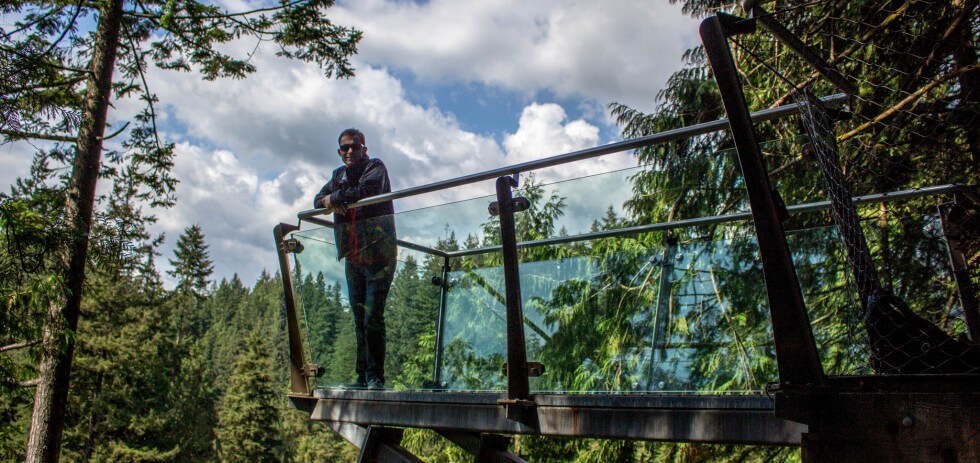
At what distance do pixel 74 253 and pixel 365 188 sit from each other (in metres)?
4.89

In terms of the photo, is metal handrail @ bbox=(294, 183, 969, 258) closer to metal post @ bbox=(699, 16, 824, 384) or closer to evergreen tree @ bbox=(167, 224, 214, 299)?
metal post @ bbox=(699, 16, 824, 384)

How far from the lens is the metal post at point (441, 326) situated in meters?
4.20

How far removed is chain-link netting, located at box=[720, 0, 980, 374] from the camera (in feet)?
8.11

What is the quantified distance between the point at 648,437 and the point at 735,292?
2.34ft

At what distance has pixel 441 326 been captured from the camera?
449 centimetres

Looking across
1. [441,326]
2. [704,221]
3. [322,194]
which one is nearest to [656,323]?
[704,221]

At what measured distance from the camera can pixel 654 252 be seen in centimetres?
365

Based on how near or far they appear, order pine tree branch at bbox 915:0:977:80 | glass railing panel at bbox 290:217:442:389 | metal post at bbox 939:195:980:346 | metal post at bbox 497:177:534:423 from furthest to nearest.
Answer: glass railing panel at bbox 290:217:442:389 → pine tree branch at bbox 915:0:977:80 → metal post at bbox 939:195:980:346 → metal post at bbox 497:177:534:423

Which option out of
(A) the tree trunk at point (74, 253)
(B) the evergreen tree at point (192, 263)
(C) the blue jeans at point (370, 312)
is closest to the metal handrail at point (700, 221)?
(C) the blue jeans at point (370, 312)

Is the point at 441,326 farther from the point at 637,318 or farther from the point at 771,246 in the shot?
the point at 771,246

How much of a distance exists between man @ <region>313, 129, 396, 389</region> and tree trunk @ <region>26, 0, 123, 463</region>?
428 cm

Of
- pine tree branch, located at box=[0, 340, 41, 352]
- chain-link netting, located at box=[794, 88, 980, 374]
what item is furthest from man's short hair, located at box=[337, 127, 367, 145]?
pine tree branch, located at box=[0, 340, 41, 352]

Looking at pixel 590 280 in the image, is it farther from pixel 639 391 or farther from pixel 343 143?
pixel 343 143

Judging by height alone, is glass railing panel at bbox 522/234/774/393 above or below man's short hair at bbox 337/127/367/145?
below
